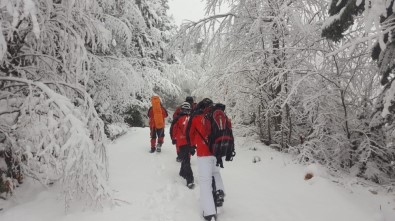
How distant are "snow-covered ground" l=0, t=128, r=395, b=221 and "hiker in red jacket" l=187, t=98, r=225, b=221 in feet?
1.04

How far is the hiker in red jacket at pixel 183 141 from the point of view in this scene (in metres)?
7.15

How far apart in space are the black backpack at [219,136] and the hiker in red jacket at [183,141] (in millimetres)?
1762

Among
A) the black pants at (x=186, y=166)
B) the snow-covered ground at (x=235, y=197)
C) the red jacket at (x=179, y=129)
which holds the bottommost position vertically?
the snow-covered ground at (x=235, y=197)

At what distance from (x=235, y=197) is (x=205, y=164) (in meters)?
1.56

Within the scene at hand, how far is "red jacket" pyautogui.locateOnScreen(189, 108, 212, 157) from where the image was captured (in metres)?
5.50

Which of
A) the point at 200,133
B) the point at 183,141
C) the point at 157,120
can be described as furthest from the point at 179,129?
the point at 200,133

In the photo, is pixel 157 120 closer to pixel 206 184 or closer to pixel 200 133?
pixel 200 133

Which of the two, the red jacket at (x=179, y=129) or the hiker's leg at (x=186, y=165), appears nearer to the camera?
the hiker's leg at (x=186, y=165)

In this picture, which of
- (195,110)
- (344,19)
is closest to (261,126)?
(195,110)

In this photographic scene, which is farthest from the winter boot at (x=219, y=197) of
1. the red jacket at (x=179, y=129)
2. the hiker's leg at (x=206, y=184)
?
the red jacket at (x=179, y=129)

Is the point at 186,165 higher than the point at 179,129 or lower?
lower

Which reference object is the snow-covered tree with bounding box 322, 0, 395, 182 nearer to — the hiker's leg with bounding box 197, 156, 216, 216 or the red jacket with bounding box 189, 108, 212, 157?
the red jacket with bounding box 189, 108, 212, 157

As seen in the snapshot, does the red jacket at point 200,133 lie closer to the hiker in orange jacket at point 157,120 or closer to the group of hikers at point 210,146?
the group of hikers at point 210,146

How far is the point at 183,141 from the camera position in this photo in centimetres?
767
